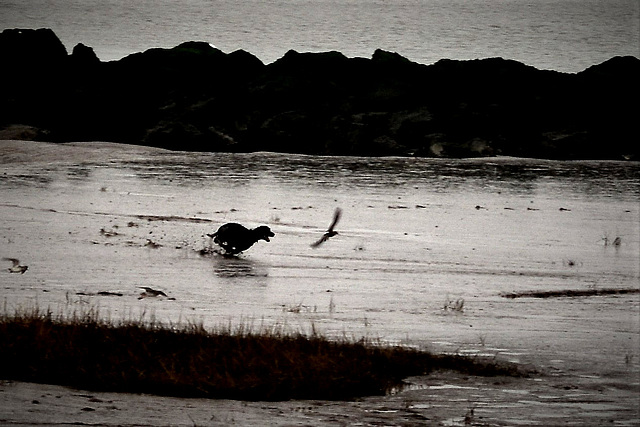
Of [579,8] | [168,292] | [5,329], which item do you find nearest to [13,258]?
[168,292]

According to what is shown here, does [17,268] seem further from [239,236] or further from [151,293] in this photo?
[239,236]

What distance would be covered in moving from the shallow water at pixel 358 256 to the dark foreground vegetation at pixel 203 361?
1.05 metres

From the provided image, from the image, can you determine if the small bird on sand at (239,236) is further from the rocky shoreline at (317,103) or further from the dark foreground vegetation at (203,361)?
the rocky shoreline at (317,103)

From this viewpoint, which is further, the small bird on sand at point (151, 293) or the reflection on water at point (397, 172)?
the reflection on water at point (397, 172)

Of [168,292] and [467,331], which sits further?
[168,292]

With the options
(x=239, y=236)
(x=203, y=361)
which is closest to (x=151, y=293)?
(x=239, y=236)

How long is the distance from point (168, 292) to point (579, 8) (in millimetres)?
46514

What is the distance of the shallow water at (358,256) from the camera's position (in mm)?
13023

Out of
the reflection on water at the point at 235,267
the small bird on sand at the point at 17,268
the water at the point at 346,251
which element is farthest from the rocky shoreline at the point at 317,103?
the small bird on sand at the point at 17,268

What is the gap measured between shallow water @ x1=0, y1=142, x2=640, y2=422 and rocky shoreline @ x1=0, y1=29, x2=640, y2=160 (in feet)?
39.3

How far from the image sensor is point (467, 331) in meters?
13.1

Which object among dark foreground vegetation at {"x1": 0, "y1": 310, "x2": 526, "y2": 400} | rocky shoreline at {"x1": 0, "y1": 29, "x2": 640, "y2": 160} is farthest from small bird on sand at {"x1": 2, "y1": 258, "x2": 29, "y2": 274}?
rocky shoreline at {"x1": 0, "y1": 29, "x2": 640, "y2": 160}

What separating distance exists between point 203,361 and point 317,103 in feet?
143

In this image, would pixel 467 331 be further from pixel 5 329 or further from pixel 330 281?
pixel 5 329
